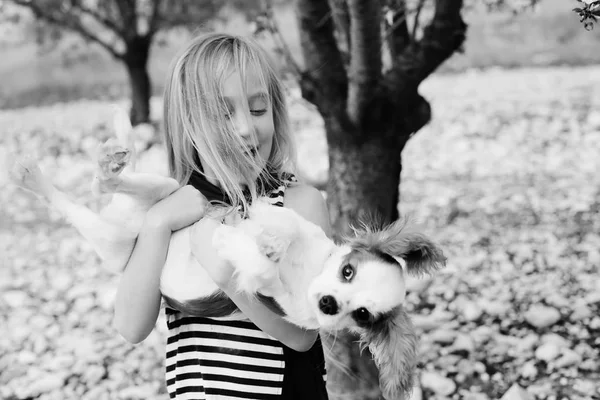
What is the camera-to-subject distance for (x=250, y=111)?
167 centimetres

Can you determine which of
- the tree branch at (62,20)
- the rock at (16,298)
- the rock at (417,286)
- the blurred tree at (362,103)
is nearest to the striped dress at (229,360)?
the blurred tree at (362,103)

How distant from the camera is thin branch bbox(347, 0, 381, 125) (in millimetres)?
2440

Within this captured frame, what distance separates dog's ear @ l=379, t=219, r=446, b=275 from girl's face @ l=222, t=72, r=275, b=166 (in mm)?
441

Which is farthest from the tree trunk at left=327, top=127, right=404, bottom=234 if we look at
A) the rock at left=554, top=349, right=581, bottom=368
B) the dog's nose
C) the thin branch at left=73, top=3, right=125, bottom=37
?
the thin branch at left=73, top=3, right=125, bottom=37

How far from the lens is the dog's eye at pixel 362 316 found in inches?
52.4

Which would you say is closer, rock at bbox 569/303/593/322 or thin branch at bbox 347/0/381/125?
thin branch at bbox 347/0/381/125

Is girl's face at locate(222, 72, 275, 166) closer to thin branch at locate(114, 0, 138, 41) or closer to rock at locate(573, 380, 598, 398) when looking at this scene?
rock at locate(573, 380, 598, 398)

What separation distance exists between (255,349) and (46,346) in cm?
245

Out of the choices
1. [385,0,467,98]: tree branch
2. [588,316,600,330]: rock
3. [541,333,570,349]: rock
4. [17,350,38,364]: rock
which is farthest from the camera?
[17,350,38,364]: rock

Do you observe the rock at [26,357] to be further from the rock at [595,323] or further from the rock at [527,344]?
the rock at [595,323]

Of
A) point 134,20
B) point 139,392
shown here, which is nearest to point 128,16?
point 134,20

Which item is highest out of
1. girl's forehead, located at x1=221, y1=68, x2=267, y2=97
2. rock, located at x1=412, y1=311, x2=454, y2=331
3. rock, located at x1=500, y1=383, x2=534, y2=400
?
girl's forehead, located at x1=221, y1=68, x2=267, y2=97

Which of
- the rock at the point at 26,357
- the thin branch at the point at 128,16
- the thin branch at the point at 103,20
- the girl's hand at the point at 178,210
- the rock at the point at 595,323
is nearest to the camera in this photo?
the girl's hand at the point at 178,210

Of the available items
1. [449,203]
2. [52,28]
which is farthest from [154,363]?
[52,28]
